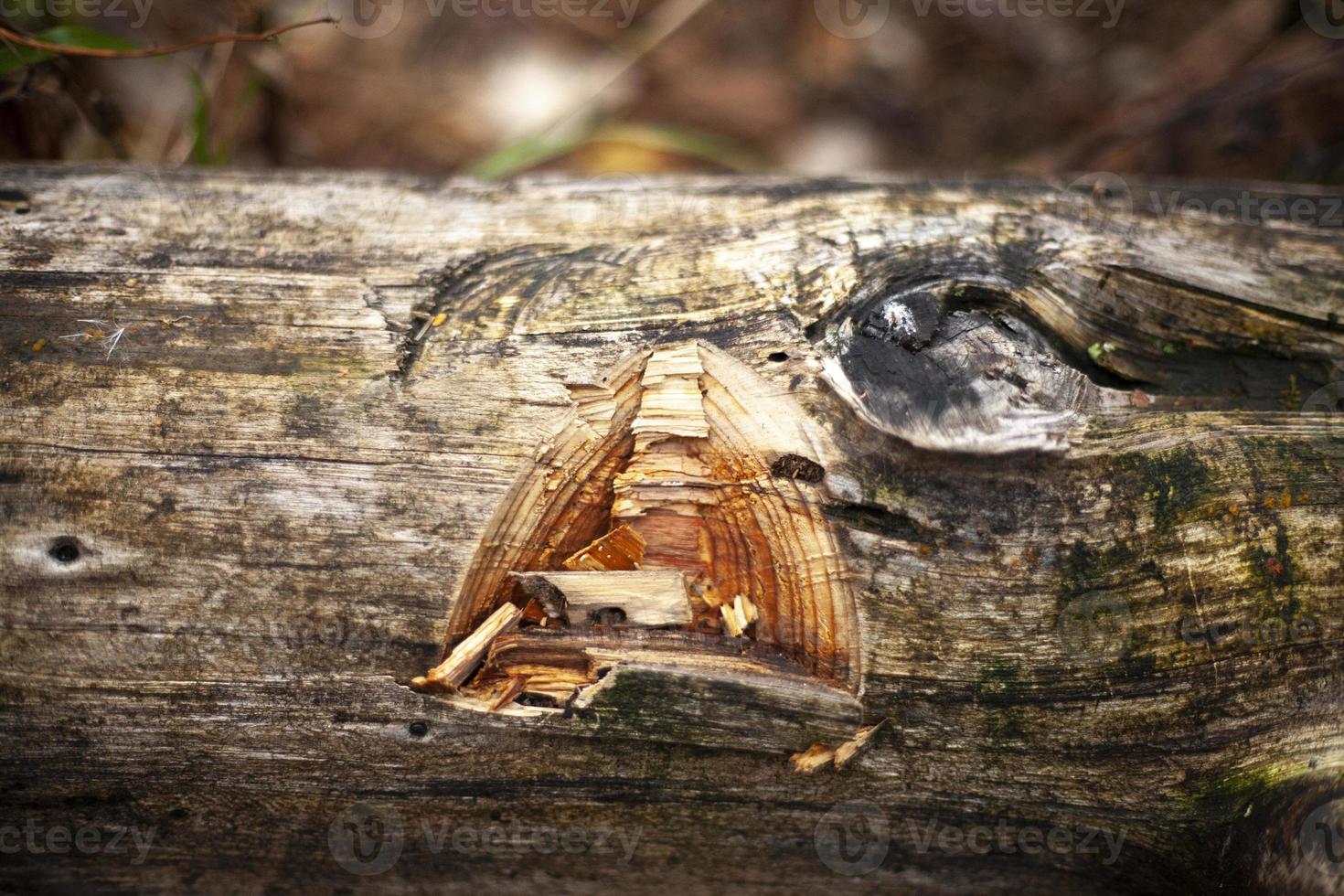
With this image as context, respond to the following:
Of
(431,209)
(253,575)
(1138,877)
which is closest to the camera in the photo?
(253,575)

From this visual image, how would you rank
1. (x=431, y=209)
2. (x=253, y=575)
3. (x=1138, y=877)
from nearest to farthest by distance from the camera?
1. (x=253, y=575)
2. (x=1138, y=877)
3. (x=431, y=209)

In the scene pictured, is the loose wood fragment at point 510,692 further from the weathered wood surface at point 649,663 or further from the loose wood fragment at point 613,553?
the loose wood fragment at point 613,553

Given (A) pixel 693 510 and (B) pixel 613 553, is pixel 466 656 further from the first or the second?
(A) pixel 693 510

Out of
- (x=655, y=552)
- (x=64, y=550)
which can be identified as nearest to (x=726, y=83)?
(x=655, y=552)

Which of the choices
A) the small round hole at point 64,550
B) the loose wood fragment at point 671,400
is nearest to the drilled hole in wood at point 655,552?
the loose wood fragment at point 671,400

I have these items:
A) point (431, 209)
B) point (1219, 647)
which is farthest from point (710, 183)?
point (1219, 647)

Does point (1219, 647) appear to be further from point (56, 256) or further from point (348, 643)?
point (56, 256)

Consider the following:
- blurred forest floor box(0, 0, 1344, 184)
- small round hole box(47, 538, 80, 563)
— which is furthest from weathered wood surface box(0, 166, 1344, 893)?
blurred forest floor box(0, 0, 1344, 184)
